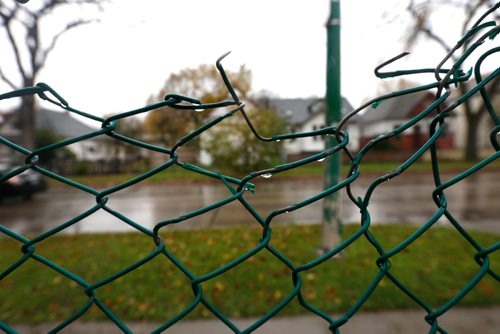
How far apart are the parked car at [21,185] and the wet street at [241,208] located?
310 mm

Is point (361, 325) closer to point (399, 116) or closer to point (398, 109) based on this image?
point (399, 116)

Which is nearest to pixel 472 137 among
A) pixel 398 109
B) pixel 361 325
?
pixel 398 109

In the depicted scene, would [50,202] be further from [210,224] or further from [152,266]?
[152,266]

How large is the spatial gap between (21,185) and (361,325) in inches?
428

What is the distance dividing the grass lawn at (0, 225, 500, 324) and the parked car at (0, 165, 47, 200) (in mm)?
5945

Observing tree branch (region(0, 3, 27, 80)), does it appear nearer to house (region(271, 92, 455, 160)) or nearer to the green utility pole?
house (region(271, 92, 455, 160))

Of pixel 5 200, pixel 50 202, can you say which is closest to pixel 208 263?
pixel 50 202

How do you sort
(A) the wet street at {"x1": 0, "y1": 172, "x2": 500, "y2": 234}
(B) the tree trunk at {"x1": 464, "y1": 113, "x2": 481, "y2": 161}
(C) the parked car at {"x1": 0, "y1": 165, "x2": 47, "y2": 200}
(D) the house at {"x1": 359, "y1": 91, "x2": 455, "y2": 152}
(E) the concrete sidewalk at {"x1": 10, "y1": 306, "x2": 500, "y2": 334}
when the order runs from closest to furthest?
(E) the concrete sidewalk at {"x1": 10, "y1": 306, "x2": 500, "y2": 334}
(A) the wet street at {"x1": 0, "y1": 172, "x2": 500, "y2": 234}
(C) the parked car at {"x1": 0, "y1": 165, "x2": 47, "y2": 200}
(B) the tree trunk at {"x1": 464, "y1": 113, "x2": 481, "y2": 161}
(D) the house at {"x1": 359, "y1": 91, "x2": 455, "y2": 152}

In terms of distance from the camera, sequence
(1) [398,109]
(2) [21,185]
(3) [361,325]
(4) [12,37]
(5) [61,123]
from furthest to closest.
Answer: (5) [61,123]
(1) [398,109]
(4) [12,37]
(2) [21,185]
(3) [361,325]

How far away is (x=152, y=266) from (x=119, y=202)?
6283 mm

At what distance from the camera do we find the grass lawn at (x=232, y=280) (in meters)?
2.69

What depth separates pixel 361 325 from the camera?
243 centimetres

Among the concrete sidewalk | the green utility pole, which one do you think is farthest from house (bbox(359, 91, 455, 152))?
the concrete sidewalk

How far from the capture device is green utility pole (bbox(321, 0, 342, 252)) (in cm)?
349
